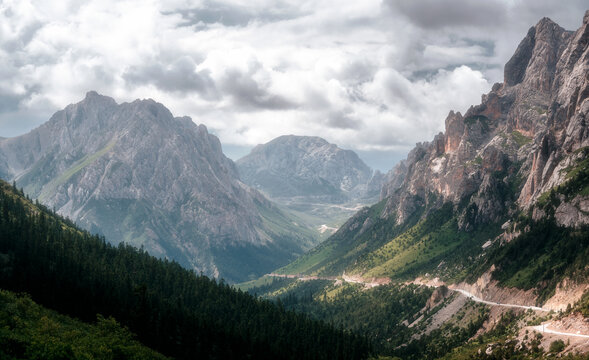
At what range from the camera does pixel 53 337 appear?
115375mm

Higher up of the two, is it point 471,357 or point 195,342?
point 195,342

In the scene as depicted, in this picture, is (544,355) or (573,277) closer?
(544,355)

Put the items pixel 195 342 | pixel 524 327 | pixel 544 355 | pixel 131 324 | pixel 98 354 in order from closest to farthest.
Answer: pixel 98 354 < pixel 544 355 < pixel 131 324 < pixel 195 342 < pixel 524 327

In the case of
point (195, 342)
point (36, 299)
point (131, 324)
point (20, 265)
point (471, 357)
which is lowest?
point (471, 357)

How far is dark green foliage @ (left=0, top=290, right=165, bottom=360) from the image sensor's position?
99.8m

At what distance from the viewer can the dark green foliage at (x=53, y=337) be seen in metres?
99.8

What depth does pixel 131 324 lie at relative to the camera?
164 m

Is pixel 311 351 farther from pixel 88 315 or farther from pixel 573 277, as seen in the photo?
pixel 573 277

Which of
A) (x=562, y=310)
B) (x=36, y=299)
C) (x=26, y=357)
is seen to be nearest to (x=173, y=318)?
(x=36, y=299)

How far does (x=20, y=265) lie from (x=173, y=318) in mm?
65567

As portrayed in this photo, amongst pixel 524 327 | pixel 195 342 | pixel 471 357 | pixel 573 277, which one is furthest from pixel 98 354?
pixel 573 277

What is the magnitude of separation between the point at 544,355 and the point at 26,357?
5191 inches

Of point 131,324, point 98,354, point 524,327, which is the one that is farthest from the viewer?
point 524,327

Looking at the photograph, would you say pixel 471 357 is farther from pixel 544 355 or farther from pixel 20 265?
pixel 20 265
